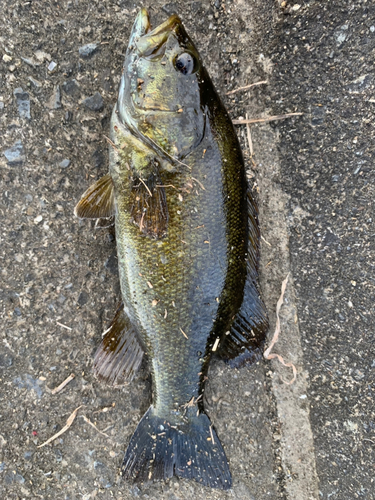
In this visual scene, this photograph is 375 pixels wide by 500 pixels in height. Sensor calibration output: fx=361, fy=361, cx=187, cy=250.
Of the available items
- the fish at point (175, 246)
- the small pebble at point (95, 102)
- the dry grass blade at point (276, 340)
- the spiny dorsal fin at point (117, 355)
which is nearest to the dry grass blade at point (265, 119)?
the fish at point (175, 246)

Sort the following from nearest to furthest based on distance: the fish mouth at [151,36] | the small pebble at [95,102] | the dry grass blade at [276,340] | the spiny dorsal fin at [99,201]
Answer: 1. the fish mouth at [151,36]
2. the spiny dorsal fin at [99,201]
3. the small pebble at [95,102]
4. the dry grass blade at [276,340]

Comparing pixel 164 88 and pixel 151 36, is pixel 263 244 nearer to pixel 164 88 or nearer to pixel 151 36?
pixel 164 88

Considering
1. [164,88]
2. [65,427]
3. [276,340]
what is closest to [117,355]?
[65,427]

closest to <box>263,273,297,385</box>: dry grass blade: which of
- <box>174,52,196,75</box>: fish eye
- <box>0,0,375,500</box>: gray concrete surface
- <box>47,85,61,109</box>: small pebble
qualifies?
<box>0,0,375,500</box>: gray concrete surface

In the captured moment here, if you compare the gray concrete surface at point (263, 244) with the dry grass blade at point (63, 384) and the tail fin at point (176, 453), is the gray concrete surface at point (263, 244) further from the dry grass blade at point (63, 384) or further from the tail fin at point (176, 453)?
the tail fin at point (176, 453)

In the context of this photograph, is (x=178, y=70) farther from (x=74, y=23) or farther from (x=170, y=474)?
(x=170, y=474)

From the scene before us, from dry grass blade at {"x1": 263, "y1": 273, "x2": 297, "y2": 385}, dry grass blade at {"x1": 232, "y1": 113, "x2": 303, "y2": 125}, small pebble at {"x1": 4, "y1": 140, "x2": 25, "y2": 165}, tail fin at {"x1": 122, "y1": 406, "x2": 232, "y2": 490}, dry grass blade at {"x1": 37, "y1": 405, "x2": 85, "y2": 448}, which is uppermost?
small pebble at {"x1": 4, "y1": 140, "x2": 25, "y2": 165}

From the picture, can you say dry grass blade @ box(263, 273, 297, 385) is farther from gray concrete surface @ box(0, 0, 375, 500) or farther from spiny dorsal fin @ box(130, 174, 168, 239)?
spiny dorsal fin @ box(130, 174, 168, 239)
